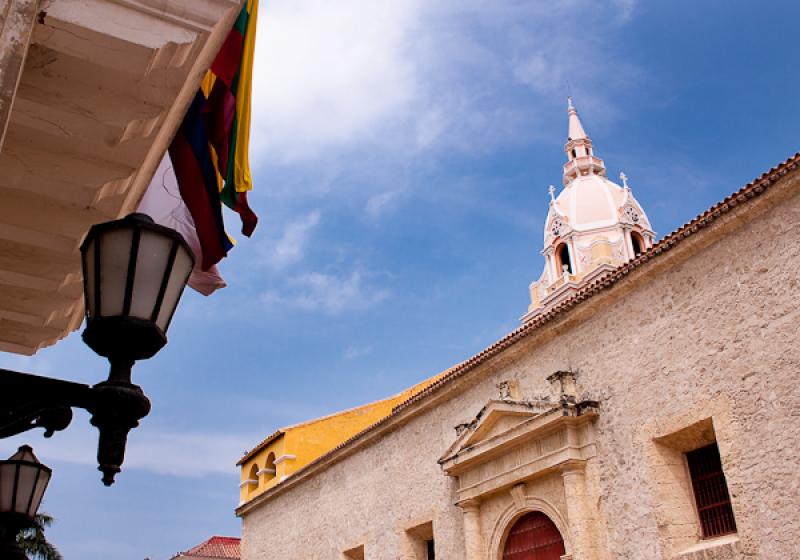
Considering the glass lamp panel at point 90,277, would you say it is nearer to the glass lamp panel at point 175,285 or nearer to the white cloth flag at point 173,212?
the glass lamp panel at point 175,285

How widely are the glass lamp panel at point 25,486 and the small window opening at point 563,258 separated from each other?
32.2 m

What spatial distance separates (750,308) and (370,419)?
1357cm

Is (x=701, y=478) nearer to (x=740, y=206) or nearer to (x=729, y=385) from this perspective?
(x=729, y=385)

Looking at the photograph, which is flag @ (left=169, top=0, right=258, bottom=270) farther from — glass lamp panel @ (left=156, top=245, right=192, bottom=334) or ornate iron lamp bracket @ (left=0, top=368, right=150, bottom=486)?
ornate iron lamp bracket @ (left=0, top=368, right=150, bottom=486)

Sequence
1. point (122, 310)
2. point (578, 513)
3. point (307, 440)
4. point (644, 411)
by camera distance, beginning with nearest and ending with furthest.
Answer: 1. point (122, 310)
2. point (644, 411)
3. point (578, 513)
4. point (307, 440)

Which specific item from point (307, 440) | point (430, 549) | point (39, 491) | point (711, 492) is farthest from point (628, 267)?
point (307, 440)

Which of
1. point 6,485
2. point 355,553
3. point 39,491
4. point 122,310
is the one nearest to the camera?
point 122,310

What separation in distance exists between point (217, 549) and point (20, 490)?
28.8 metres

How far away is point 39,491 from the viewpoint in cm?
380

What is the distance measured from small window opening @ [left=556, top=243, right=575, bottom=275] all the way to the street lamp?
→ 33.6 meters

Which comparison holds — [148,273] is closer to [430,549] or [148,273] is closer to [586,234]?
[430,549]

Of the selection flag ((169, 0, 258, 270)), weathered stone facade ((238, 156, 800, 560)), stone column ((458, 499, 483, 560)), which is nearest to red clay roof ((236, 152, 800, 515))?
weathered stone facade ((238, 156, 800, 560))

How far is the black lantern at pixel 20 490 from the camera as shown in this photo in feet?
11.6

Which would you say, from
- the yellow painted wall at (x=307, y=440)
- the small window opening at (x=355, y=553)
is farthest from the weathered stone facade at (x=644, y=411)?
the yellow painted wall at (x=307, y=440)
